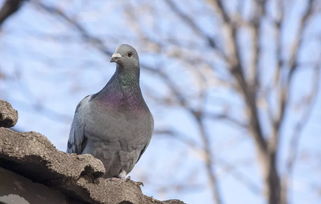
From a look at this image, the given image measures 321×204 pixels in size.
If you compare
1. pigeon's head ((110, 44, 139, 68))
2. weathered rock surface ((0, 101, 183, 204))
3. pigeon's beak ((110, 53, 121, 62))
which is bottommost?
weathered rock surface ((0, 101, 183, 204))

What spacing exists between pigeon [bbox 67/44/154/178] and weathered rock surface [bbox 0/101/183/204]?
55.6 inches

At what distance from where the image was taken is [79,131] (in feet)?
15.0

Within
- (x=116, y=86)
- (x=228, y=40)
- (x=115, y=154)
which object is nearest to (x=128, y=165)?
(x=115, y=154)

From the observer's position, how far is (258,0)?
10859 mm

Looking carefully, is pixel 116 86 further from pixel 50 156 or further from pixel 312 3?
pixel 312 3

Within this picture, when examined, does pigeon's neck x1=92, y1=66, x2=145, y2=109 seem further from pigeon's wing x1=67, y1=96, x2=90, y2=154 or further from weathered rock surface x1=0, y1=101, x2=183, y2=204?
weathered rock surface x1=0, y1=101, x2=183, y2=204

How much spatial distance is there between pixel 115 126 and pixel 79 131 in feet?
0.85

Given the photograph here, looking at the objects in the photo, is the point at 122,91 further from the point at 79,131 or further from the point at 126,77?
the point at 79,131

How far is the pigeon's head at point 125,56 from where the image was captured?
4.72m

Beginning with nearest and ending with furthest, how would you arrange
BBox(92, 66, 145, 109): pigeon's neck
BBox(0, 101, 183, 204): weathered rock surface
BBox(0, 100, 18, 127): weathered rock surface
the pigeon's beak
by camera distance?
BBox(0, 101, 183, 204): weathered rock surface
BBox(0, 100, 18, 127): weathered rock surface
BBox(92, 66, 145, 109): pigeon's neck
the pigeon's beak

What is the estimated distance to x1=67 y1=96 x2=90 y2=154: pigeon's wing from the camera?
4543 mm

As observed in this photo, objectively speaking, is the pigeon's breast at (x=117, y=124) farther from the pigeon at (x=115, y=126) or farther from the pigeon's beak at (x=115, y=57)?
the pigeon's beak at (x=115, y=57)

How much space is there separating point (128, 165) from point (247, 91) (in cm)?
561

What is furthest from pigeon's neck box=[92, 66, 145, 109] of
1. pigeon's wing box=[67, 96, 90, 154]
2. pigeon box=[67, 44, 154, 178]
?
pigeon's wing box=[67, 96, 90, 154]
